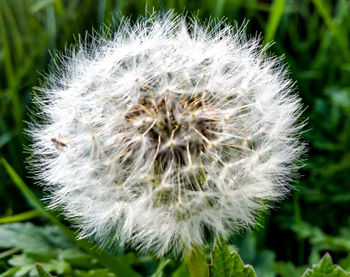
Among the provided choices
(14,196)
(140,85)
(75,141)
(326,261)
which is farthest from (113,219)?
(14,196)

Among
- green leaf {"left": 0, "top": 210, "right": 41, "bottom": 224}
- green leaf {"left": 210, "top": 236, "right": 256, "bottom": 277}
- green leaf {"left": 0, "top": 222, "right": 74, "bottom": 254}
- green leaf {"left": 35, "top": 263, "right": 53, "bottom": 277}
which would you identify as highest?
Answer: green leaf {"left": 0, "top": 210, "right": 41, "bottom": 224}

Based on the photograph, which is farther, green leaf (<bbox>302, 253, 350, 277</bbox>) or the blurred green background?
the blurred green background

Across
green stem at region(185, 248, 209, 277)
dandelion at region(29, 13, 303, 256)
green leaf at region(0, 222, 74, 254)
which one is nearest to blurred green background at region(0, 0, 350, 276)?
green leaf at region(0, 222, 74, 254)

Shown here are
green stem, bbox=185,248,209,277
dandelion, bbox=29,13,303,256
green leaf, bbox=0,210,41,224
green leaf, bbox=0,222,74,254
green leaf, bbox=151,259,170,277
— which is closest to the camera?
dandelion, bbox=29,13,303,256

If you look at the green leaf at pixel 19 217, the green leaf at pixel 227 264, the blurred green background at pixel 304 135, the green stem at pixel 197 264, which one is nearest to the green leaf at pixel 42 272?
the blurred green background at pixel 304 135

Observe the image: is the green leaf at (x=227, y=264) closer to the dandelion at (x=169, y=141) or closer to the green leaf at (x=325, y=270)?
the dandelion at (x=169, y=141)

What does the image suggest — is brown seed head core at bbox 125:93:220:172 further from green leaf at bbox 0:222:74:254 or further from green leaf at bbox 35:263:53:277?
green leaf at bbox 0:222:74:254
